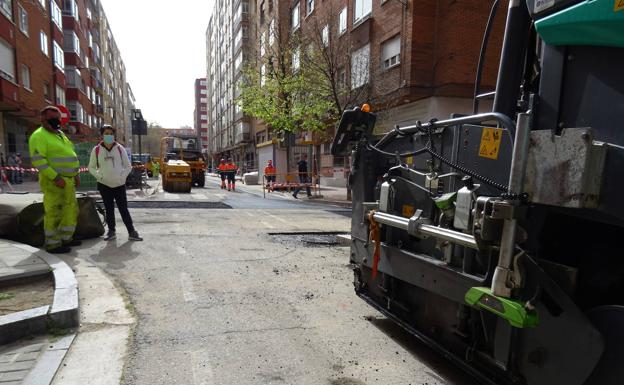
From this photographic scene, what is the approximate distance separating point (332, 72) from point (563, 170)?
15.2 m

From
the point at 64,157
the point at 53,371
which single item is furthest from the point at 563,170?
the point at 64,157

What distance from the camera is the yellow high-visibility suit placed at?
5.32 meters

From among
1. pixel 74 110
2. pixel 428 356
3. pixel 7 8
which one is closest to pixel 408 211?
pixel 428 356

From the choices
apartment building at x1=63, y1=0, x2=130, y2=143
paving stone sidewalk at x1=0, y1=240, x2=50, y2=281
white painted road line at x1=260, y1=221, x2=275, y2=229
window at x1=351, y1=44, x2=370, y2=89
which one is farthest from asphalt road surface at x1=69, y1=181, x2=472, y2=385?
apartment building at x1=63, y1=0, x2=130, y2=143

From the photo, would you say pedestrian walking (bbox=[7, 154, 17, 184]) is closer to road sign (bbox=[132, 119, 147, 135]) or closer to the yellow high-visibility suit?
road sign (bbox=[132, 119, 147, 135])

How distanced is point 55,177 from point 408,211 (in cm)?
460

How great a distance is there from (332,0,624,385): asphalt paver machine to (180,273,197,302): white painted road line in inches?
94.5

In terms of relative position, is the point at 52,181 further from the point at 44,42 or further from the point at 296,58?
the point at 44,42

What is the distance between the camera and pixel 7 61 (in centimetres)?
2044

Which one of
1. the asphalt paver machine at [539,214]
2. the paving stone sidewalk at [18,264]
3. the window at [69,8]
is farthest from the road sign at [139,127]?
the window at [69,8]

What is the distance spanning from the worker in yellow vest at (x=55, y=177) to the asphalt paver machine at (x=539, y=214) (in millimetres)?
4748

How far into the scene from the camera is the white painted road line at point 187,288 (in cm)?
423

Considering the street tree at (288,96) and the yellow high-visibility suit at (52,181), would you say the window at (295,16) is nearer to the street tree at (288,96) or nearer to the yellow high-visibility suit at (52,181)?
the street tree at (288,96)

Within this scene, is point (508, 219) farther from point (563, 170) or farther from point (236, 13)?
point (236, 13)
